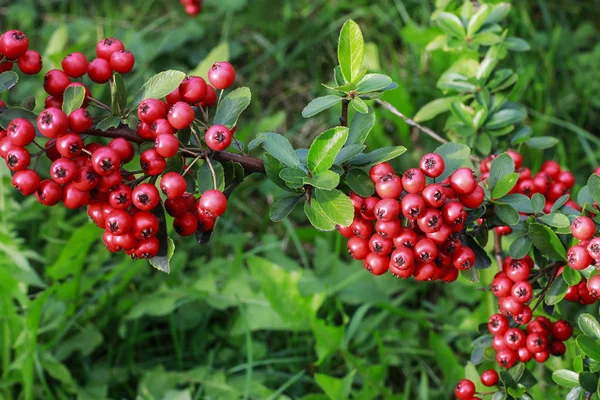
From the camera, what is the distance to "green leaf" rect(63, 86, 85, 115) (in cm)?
168

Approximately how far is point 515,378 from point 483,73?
1.27 meters

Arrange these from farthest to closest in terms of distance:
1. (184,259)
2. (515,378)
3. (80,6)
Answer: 1. (80,6)
2. (184,259)
3. (515,378)

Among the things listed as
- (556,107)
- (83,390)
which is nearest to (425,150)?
(556,107)

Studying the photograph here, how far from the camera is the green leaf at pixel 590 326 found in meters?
1.96

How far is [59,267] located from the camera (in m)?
3.42

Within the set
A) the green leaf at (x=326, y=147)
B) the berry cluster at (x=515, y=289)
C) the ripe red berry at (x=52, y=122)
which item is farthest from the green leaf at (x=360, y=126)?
the ripe red berry at (x=52, y=122)

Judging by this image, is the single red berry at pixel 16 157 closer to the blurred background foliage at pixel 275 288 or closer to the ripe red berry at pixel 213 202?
the ripe red berry at pixel 213 202

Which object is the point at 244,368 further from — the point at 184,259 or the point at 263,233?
the point at 263,233

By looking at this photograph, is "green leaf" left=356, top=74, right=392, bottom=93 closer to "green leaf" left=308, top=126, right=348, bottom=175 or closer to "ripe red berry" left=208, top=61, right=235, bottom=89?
"green leaf" left=308, top=126, right=348, bottom=175

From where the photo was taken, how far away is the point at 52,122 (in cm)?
161

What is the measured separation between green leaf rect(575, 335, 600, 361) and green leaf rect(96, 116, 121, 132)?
4.71 feet

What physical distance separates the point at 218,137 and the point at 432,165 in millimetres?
612

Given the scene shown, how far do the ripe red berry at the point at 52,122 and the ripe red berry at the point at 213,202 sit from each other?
40cm

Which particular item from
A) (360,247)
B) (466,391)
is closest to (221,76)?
(360,247)
